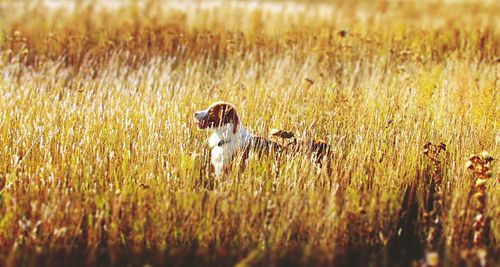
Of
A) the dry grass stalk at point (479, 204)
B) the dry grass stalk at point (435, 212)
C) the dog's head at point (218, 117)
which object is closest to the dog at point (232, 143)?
the dog's head at point (218, 117)

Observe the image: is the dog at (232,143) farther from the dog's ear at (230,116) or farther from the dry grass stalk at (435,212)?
the dry grass stalk at (435,212)

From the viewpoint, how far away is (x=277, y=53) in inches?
317

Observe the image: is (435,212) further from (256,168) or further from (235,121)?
(235,121)

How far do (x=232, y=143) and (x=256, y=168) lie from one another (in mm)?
241

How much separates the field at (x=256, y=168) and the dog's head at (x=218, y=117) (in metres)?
0.24

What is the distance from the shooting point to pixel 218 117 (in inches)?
159

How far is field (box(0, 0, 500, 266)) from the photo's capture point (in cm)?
333

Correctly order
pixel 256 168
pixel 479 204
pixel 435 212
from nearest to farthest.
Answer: pixel 479 204, pixel 435 212, pixel 256 168

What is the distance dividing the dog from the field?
0.10 m

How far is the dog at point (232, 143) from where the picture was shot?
4000mm

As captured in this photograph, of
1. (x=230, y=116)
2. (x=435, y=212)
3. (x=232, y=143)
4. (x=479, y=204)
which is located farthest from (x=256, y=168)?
(x=479, y=204)

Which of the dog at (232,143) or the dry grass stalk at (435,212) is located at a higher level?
the dog at (232,143)

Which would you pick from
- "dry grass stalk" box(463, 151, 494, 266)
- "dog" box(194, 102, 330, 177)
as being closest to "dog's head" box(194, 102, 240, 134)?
"dog" box(194, 102, 330, 177)

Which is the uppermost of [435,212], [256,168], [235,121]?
[235,121]
